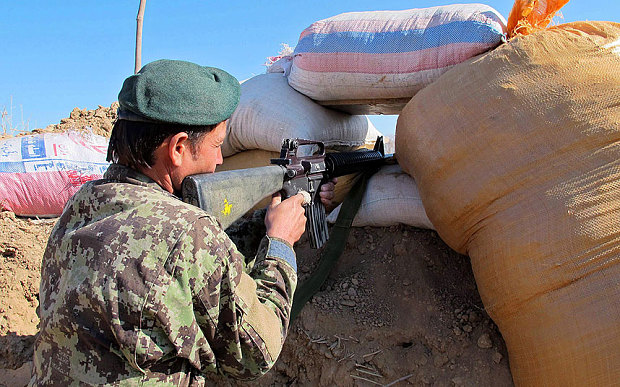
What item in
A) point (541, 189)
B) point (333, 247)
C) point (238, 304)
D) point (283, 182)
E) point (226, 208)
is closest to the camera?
point (238, 304)

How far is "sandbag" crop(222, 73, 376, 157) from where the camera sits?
2525 mm

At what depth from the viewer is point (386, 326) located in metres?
2.05

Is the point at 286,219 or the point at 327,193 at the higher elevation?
the point at 286,219

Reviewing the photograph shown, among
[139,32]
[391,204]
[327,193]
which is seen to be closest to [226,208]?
[327,193]

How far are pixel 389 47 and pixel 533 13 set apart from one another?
1.95 feet

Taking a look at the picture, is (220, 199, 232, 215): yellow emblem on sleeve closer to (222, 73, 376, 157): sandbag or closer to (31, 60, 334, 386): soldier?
(31, 60, 334, 386): soldier

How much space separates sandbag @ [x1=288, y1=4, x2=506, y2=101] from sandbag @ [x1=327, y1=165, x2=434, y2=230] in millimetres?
405

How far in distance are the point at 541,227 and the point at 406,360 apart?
0.75 meters

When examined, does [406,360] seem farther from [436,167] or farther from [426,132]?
[426,132]

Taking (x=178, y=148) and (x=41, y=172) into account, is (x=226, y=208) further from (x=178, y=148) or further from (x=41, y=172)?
(x=41, y=172)

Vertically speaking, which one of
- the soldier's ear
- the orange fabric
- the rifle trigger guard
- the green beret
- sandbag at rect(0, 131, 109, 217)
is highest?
the orange fabric

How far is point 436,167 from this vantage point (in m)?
1.91

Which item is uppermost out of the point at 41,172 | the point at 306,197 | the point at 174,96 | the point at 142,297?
the point at 174,96

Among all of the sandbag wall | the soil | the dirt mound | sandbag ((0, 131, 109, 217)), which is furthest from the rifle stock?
the dirt mound
